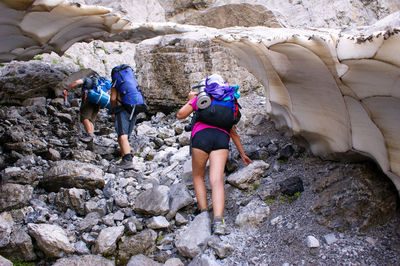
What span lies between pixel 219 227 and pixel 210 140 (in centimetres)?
102

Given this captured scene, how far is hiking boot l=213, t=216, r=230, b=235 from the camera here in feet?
11.8

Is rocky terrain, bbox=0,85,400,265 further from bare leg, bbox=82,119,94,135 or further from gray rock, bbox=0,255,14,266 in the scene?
bare leg, bbox=82,119,94,135

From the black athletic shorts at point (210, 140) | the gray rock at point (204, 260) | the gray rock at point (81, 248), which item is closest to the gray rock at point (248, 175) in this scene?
the black athletic shorts at point (210, 140)

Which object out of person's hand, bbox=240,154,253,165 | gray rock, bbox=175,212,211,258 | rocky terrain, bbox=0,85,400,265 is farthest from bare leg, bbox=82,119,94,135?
gray rock, bbox=175,212,211,258

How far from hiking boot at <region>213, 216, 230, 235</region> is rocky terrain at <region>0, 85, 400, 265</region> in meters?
0.07

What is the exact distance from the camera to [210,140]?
13.1 ft

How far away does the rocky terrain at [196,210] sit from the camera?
128 inches

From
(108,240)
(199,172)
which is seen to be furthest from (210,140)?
(108,240)

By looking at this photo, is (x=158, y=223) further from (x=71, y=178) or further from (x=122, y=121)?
(x=122, y=121)

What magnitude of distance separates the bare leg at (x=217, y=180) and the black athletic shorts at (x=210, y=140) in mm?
63

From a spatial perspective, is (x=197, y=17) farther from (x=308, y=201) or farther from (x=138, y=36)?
(x=308, y=201)

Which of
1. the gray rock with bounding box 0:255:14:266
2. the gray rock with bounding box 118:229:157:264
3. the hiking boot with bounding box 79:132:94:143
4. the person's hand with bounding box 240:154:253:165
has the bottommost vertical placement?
the hiking boot with bounding box 79:132:94:143

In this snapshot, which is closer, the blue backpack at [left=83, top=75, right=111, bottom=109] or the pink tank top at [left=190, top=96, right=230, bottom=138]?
the pink tank top at [left=190, top=96, right=230, bottom=138]

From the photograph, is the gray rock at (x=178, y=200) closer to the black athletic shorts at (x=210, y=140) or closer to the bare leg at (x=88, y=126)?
the black athletic shorts at (x=210, y=140)
